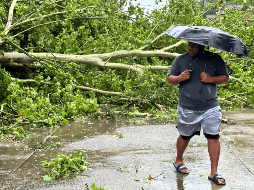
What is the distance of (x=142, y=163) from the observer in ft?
15.0

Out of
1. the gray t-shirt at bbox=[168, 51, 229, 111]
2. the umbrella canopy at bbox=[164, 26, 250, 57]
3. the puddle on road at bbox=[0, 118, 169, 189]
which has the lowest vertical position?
the puddle on road at bbox=[0, 118, 169, 189]

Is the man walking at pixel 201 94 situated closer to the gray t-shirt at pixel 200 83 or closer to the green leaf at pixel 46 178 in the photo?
the gray t-shirt at pixel 200 83

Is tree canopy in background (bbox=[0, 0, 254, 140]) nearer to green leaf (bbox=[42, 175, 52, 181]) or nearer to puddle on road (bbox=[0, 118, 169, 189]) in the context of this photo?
puddle on road (bbox=[0, 118, 169, 189])

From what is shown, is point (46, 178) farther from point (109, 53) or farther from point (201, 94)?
point (109, 53)

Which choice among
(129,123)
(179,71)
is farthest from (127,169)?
(129,123)

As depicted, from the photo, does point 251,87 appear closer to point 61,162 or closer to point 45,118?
point 45,118

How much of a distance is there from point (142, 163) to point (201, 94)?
114 cm

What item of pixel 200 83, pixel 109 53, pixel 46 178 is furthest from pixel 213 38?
pixel 109 53

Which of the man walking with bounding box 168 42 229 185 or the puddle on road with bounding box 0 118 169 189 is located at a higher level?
the man walking with bounding box 168 42 229 185

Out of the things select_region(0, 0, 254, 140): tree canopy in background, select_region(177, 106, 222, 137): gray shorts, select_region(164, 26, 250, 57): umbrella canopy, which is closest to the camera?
select_region(164, 26, 250, 57): umbrella canopy

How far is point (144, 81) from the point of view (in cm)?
768

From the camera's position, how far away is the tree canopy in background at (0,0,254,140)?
24.3ft

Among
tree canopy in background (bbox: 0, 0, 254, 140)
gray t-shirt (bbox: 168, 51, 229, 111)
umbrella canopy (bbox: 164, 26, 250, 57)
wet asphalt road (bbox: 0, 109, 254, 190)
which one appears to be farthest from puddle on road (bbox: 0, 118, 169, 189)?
umbrella canopy (bbox: 164, 26, 250, 57)

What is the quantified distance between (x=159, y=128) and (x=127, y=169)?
2.50m
